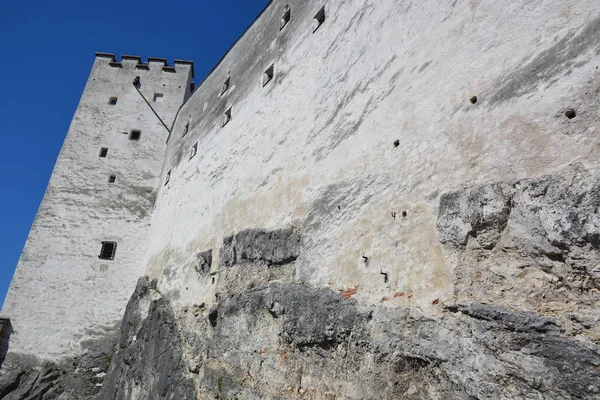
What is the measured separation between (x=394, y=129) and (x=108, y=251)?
422 inches

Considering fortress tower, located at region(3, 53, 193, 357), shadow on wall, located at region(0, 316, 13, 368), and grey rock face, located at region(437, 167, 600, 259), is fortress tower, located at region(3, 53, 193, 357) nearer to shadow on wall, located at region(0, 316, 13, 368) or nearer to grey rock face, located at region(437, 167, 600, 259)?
shadow on wall, located at region(0, 316, 13, 368)

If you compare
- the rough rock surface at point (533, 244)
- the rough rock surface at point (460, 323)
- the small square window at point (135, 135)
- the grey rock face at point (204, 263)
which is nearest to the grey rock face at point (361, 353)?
the rough rock surface at point (460, 323)

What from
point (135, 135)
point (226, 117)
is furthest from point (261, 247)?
point (135, 135)

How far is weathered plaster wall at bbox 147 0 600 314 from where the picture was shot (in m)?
3.82

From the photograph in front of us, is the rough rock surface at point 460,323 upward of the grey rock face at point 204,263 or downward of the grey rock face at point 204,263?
downward

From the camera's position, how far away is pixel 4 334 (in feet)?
38.4

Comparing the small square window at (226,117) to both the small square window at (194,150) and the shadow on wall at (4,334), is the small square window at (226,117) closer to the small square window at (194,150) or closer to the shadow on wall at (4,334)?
the small square window at (194,150)

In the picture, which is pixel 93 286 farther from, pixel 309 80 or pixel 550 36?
pixel 550 36

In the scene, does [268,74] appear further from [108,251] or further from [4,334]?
[4,334]

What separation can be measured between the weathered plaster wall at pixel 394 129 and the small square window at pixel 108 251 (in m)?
4.66

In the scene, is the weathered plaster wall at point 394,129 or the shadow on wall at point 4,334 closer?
the weathered plaster wall at point 394,129

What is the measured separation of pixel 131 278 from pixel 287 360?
28.9ft

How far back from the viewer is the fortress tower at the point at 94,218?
12.1 metres

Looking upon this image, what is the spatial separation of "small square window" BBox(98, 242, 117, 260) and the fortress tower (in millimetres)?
29
